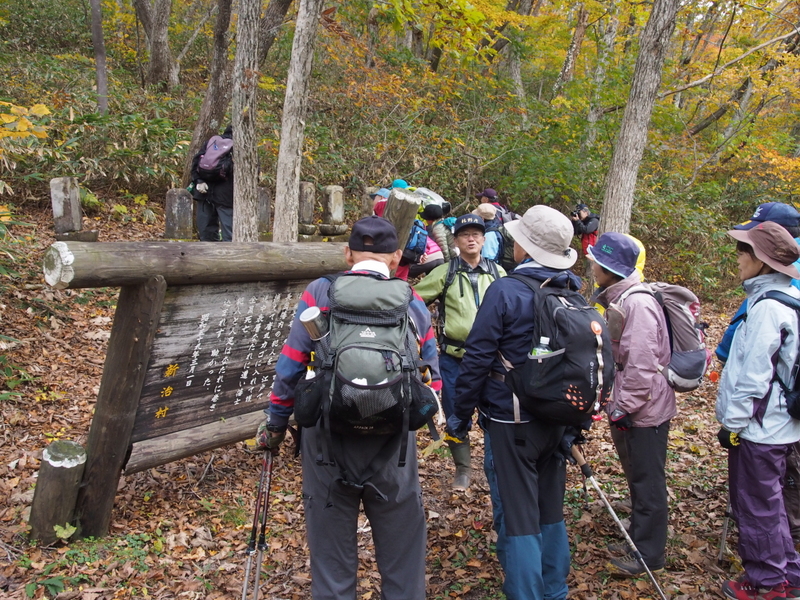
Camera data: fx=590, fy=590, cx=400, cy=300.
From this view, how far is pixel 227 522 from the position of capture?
461 cm

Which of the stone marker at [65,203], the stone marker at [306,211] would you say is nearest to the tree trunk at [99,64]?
the stone marker at [65,203]

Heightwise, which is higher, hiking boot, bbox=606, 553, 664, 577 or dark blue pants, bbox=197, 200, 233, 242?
dark blue pants, bbox=197, 200, 233, 242

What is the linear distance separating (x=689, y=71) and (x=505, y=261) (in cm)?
1072

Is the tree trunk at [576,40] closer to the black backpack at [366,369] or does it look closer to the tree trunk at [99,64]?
the tree trunk at [99,64]

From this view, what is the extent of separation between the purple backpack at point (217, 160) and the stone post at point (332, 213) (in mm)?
1966

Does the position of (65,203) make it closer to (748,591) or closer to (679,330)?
(679,330)

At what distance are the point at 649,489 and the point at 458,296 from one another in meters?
1.90

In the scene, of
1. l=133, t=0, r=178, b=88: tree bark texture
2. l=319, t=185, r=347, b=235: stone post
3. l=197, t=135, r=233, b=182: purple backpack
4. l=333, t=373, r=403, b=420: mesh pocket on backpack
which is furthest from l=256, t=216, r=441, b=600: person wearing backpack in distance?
l=133, t=0, r=178, b=88: tree bark texture

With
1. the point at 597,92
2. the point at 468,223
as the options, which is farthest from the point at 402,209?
the point at 597,92

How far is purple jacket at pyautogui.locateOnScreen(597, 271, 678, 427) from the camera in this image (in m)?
3.74

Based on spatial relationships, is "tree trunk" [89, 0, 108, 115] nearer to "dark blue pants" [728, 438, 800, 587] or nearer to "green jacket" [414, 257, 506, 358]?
"green jacket" [414, 257, 506, 358]

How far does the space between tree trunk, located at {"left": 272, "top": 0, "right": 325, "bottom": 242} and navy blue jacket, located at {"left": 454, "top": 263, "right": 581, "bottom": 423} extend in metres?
4.39

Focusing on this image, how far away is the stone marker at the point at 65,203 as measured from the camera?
8156mm

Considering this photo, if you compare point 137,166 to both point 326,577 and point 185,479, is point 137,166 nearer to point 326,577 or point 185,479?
point 185,479
